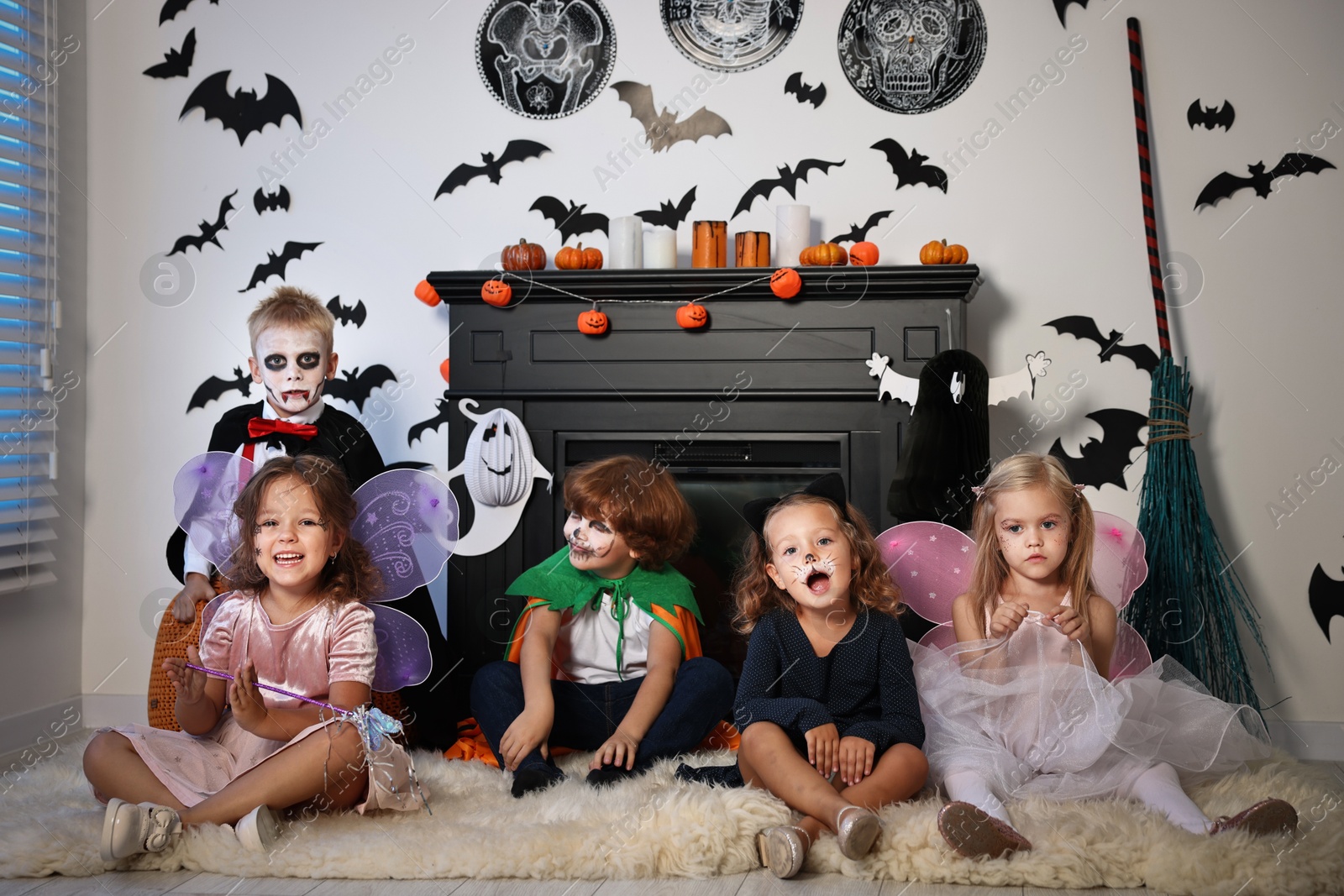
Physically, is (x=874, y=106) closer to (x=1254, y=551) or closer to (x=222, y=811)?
(x=1254, y=551)

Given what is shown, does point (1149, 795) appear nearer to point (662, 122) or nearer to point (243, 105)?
point (662, 122)

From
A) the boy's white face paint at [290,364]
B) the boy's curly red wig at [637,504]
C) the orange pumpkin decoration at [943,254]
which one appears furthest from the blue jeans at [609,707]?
the orange pumpkin decoration at [943,254]

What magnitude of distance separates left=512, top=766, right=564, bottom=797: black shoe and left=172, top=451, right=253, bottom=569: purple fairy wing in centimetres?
74

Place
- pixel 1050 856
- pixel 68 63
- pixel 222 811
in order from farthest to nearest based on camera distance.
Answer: pixel 68 63 → pixel 222 811 → pixel 1050 856

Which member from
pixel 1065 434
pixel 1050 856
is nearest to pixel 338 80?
pixel 1065 434

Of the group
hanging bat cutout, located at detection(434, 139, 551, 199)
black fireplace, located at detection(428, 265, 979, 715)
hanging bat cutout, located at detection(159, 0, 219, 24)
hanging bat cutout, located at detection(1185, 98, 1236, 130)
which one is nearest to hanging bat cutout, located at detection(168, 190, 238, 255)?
hanging bat cutout, located at detection(159, 0, 219, 24)

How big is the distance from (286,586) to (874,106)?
1907mm

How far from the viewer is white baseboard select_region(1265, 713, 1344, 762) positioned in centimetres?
258

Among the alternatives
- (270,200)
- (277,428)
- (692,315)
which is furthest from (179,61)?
(692,315)

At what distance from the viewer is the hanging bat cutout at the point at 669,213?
2.81 metres

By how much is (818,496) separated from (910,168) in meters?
1.15

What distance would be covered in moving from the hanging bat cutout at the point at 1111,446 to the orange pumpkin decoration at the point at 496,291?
1.55m

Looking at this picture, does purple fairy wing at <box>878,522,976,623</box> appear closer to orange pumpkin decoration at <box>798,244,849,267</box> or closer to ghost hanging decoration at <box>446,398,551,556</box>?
orange pumpkin decoration at <box>798,244,849,267</box>

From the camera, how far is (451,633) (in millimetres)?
2664
